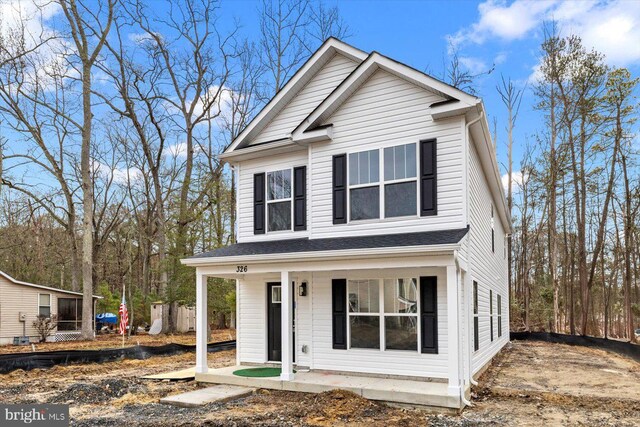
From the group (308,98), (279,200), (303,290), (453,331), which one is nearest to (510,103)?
(308,98)

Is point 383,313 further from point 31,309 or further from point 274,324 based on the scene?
point 31,309

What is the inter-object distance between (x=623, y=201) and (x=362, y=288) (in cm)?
1924

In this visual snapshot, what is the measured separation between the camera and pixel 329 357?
10.0m

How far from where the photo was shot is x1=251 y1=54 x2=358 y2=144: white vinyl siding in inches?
450

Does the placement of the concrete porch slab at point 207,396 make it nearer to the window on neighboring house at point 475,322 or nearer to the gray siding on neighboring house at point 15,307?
the window on neighboring house at point 475,322

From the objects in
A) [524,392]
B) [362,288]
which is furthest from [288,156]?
[524,392]

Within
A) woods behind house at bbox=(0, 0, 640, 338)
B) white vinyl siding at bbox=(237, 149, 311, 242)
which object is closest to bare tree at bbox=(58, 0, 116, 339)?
woods behind house at bbox=(0, 0, 640, 338)

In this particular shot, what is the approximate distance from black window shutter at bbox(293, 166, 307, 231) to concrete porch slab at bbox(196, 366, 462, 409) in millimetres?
3156

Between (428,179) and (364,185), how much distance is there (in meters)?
1.32

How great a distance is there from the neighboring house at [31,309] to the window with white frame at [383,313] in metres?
18.9

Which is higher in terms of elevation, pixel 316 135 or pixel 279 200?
pixel 316 135

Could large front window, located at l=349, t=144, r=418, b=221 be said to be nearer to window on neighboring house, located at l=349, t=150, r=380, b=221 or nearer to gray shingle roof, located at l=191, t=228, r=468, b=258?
window on neighboring house, located at l=349, t=150, r=380, b=221

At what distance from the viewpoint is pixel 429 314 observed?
902cm

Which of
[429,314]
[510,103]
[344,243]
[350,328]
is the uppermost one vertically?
[510,103]
